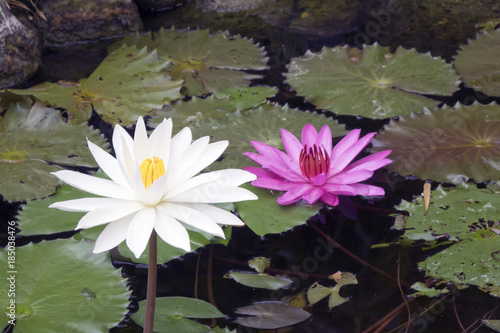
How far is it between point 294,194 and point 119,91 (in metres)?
1.09

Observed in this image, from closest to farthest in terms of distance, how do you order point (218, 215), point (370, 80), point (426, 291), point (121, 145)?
point (218, 215) → point (121, 145) → point (426, 291) → point (370, 80)

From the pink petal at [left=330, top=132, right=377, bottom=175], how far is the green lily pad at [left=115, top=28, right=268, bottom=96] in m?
0.87

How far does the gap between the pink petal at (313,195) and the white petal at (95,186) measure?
0.73 m

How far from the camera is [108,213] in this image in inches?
40.1

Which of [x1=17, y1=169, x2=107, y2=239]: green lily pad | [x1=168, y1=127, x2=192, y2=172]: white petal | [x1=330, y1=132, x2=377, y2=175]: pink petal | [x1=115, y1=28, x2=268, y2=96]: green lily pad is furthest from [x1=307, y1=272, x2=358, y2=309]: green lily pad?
[x1=115, y1=28, x2=268, y2=96]: green lily pad

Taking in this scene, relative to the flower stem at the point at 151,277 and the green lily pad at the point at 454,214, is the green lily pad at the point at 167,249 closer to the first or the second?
the flower stem at the point at 151,277

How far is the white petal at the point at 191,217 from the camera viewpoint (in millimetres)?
1015

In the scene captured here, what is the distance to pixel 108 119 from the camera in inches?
86.2

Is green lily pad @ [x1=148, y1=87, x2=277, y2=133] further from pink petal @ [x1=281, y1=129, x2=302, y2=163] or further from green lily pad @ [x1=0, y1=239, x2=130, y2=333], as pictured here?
green lily pad @ [x1=0, y1=239, x2=130, y2=333]

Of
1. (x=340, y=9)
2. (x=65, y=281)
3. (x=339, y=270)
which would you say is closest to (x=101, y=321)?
(x=65, y=281)

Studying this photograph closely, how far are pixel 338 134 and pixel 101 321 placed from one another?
118 centimetres

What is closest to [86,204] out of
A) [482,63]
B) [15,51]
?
[15,51]

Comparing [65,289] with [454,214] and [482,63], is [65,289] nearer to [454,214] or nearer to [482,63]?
[454,214]

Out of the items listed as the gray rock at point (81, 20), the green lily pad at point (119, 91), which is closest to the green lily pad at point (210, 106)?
the green lily pad at point (119, 91)
